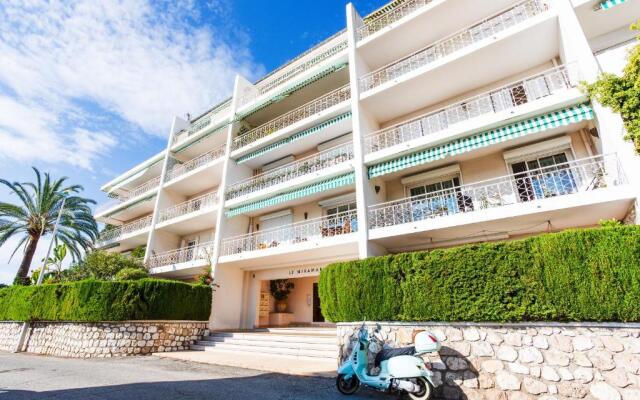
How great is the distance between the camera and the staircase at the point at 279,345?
9.84 meters

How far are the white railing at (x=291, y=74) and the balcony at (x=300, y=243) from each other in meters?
8.40

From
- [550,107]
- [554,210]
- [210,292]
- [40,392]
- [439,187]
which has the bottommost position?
[40,392]

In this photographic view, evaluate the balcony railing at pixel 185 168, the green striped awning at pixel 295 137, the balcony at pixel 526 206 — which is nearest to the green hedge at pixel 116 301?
the green striped awning at pixel 295 137

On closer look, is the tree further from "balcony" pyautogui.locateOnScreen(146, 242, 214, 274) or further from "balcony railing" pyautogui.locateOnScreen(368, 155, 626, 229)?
"balcony" pyautogui.locateOnScreen(146, 242, 214, 274)

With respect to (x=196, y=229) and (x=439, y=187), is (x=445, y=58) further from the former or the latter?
(x=196, y=229)

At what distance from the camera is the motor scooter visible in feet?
Result: 17.7

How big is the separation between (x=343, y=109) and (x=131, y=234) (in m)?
17.5

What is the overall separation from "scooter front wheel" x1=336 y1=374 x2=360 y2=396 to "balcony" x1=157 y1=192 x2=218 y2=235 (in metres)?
12.5

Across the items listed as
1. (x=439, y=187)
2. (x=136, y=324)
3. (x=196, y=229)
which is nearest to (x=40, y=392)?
(x=136, y=324)

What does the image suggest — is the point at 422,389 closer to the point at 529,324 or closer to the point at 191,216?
the point at 529,324

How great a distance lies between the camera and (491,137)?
9.79 metres

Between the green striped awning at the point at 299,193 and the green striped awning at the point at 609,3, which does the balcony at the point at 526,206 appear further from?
the green striped awning at the point at 609,3

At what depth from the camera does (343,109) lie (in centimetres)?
1360

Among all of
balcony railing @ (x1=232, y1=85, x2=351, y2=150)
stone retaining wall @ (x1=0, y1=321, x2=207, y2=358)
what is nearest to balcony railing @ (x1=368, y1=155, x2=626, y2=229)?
balcony railing @ (x1=232, y1=85, x2=351, y2=150)
